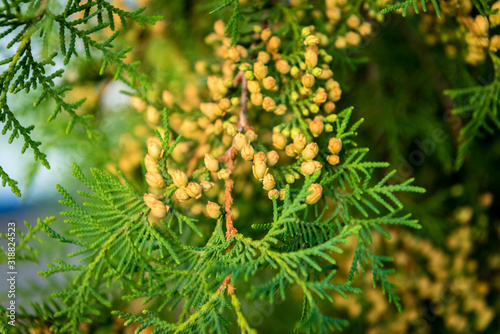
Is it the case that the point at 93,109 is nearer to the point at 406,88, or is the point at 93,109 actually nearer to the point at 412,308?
the point at 406,88

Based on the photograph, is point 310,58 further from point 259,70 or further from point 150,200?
point 150,200

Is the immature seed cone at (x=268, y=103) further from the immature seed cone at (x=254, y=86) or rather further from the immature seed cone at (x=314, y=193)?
the immature seed cone at (x=314, y=193)

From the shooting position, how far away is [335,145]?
80cm

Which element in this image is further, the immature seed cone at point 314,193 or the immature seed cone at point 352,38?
the immature seed cone at point 352,38

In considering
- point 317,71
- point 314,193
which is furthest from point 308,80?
point 314,193

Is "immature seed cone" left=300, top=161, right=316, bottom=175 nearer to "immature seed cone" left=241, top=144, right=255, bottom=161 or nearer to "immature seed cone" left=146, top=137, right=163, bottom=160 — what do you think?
"immature seed cone" left=241, top=144, right=255, bottom=161

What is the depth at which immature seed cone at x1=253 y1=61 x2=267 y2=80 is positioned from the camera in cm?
85

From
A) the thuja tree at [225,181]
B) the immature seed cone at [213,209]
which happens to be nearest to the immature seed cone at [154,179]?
the thuja tree at [225,181]

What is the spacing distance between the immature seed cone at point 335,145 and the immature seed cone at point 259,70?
21 cm

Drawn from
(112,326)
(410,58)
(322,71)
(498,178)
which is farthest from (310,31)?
(498,178)

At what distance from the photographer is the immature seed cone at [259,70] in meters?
0.85

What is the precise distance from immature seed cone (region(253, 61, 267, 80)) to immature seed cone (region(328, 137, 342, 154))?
0.68 feet

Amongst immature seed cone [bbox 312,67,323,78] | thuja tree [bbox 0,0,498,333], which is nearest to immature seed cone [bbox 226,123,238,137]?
thuja tree [bbox 0,0,498,333]

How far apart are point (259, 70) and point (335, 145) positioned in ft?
0.75
